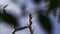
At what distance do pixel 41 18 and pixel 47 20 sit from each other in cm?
2

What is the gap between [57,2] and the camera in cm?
45

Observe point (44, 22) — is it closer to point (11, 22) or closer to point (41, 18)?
point (41, 18)

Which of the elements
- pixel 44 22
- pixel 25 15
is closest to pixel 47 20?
pixel 44 22

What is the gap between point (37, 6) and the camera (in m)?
0.50

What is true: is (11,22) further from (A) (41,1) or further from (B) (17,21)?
(A) (41,1)

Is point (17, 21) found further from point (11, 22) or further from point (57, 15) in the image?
point (57, 15)

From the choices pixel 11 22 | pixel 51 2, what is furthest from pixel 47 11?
pixel 11 22

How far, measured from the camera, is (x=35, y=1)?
516 millimetres

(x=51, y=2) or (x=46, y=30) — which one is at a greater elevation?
(x=51, y=2)

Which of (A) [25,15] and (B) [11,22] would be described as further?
(A) [25,15]

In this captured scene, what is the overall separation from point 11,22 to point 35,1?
0.16m

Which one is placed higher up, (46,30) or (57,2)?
(57,2)

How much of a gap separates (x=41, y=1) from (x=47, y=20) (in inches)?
4.3

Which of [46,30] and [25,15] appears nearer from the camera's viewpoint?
[46,30]
